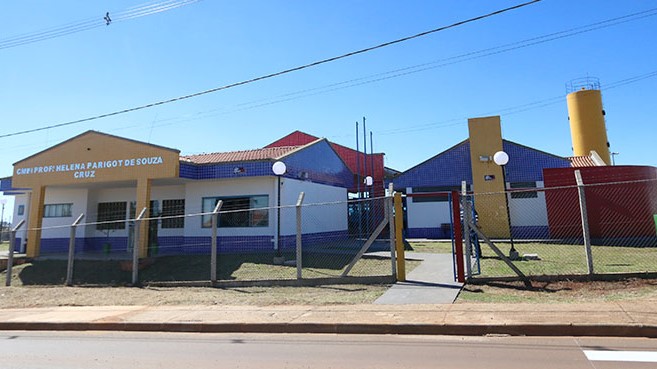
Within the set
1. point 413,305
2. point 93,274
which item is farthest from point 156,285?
point 413,305

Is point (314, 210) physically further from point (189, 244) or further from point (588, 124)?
point (588, 124)

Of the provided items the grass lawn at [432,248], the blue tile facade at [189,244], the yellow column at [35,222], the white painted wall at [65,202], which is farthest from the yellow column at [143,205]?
the grass lawn at [432,248]

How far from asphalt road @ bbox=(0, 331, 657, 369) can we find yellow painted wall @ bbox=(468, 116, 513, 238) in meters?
18.1

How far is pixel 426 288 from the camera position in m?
9.61

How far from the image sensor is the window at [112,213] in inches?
880

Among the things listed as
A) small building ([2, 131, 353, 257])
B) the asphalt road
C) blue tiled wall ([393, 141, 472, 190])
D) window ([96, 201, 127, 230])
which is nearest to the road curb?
the asphalt road

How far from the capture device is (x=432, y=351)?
5578mm

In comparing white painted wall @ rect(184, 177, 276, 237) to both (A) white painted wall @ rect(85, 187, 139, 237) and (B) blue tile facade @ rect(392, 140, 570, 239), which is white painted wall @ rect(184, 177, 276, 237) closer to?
(A) white painted wall @ rect(85, 187, 139, 237)

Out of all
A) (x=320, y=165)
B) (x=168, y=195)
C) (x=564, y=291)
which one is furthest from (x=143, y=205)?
(x=564, y=291)

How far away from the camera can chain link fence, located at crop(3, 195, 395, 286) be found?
40.4ft

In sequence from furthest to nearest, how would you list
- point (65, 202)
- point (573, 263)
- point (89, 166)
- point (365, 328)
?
point (65, 202)
point (89, 166)
point (573, 263)
point (365, 328)

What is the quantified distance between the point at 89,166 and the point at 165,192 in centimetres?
356

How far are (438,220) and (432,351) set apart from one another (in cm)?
2021

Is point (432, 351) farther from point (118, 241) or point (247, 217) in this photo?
point (118, 241)
